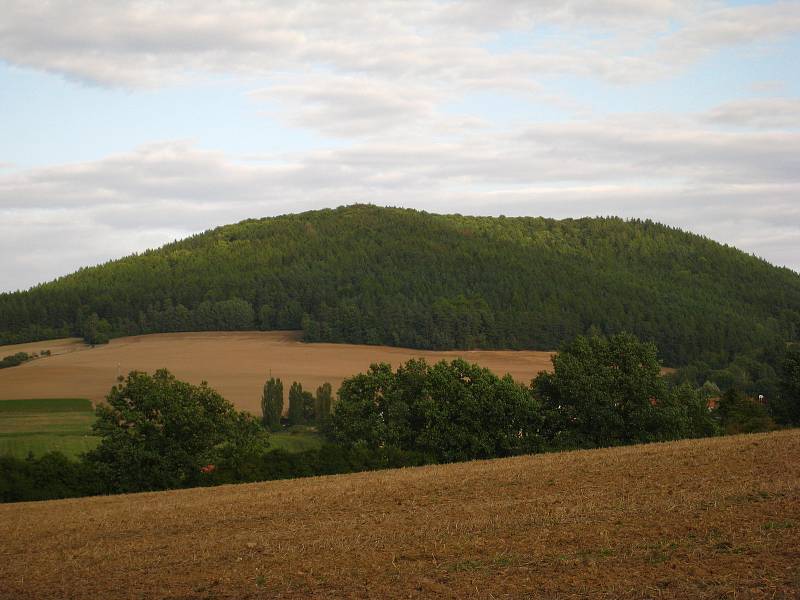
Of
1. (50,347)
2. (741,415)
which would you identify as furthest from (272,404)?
(50,347)

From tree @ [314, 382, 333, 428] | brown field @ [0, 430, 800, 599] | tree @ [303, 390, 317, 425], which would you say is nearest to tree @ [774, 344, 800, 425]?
brown field @ [0, 430, 800, 599]

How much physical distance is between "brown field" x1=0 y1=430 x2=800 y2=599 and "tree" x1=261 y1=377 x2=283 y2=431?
2680 inches

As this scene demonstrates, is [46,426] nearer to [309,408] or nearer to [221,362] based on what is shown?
[309,408]

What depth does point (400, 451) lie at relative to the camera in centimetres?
5284

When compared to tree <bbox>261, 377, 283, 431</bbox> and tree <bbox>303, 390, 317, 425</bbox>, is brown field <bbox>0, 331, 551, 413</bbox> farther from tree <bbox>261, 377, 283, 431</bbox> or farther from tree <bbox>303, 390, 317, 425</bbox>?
tree <bbox>303, 390, 317, 425</bbox>

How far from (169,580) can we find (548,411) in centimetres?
4372

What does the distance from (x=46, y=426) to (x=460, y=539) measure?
3183 inches

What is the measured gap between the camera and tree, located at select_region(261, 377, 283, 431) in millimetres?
102375

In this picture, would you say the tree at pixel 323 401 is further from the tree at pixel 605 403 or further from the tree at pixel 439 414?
the tree at pixel 605 403

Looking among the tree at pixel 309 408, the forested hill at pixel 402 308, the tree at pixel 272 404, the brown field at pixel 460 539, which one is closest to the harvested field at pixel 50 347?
the forested hill at pixel 402 308

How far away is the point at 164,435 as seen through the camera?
167ft

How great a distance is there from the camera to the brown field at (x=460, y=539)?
1562cm

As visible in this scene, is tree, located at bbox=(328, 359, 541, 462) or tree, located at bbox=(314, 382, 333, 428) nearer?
tree, located at bbox=(328, 359, 541, 462)

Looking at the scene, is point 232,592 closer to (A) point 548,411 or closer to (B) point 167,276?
(A) point 548,411
